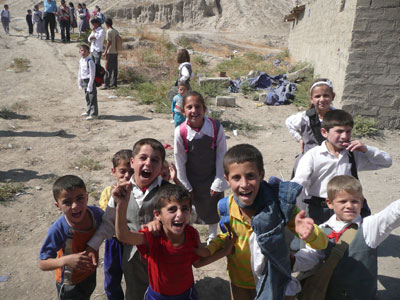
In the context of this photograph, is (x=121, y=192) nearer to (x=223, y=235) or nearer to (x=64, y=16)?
(x=223, y=235)

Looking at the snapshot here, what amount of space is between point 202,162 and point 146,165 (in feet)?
3.17


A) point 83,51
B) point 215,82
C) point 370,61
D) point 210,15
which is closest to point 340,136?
point 370,61

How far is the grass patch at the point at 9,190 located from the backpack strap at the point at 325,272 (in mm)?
3601

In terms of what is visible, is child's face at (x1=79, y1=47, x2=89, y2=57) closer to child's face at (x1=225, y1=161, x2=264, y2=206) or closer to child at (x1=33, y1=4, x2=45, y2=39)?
child's face at (x1=225, y1=161, x2=264, y2=206)

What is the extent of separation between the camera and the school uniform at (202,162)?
2758 millimetres

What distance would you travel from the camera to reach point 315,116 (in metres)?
2.95

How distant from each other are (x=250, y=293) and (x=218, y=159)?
1236 mm

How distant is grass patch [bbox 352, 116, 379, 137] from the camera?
6477 mm

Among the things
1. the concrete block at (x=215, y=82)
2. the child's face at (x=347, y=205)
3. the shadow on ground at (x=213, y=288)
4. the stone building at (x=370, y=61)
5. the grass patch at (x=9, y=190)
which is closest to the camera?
the child's face at (x=347, y=205)

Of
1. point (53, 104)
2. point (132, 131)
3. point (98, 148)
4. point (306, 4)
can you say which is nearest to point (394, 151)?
point (132, 131)

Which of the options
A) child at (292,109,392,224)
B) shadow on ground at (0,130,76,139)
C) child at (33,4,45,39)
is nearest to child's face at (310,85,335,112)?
child at (292,109,392,224)

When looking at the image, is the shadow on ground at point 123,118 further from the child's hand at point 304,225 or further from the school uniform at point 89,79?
the child's hand at point 304,225

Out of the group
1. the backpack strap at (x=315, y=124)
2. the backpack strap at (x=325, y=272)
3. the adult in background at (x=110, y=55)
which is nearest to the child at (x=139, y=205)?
the backpack strap at (x=325, y=272)

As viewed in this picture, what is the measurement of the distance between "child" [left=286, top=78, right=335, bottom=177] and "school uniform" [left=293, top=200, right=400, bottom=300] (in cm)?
114
